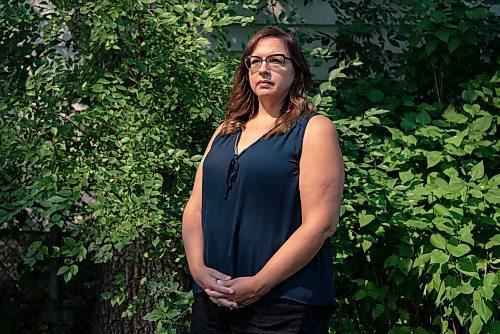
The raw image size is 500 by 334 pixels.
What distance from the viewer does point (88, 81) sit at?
14.4 ft

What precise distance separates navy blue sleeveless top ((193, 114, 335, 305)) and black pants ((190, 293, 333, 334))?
3 centimetres

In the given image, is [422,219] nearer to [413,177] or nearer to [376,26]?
[413,177]

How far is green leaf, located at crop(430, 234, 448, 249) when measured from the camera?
13.3 feet

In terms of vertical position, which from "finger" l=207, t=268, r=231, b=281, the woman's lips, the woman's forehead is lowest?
"finger" l=207, t=268, r=231, b=281

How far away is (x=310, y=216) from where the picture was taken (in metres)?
2.97

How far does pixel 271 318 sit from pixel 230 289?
6.5 inches

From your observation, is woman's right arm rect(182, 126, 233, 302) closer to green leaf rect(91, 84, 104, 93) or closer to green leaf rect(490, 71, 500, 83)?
green leaf rect(91, 84, 104, 93)

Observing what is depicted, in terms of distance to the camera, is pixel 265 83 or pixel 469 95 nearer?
pixel 265 83

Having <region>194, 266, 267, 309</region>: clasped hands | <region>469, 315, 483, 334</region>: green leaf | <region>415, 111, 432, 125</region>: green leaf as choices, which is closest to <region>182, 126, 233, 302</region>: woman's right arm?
<region>194, 266, 267, 309</region>: clasped hands

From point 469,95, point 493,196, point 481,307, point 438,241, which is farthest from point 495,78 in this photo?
point 481,307

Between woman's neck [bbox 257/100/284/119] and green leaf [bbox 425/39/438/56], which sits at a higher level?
woman's neck [bbox 257/100/284/119]

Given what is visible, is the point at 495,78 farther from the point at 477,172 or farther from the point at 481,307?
the point at 481,307

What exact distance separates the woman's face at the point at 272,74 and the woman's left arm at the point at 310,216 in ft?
0.75

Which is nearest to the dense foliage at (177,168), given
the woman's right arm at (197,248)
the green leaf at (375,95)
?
the green leaf at (375,95)
